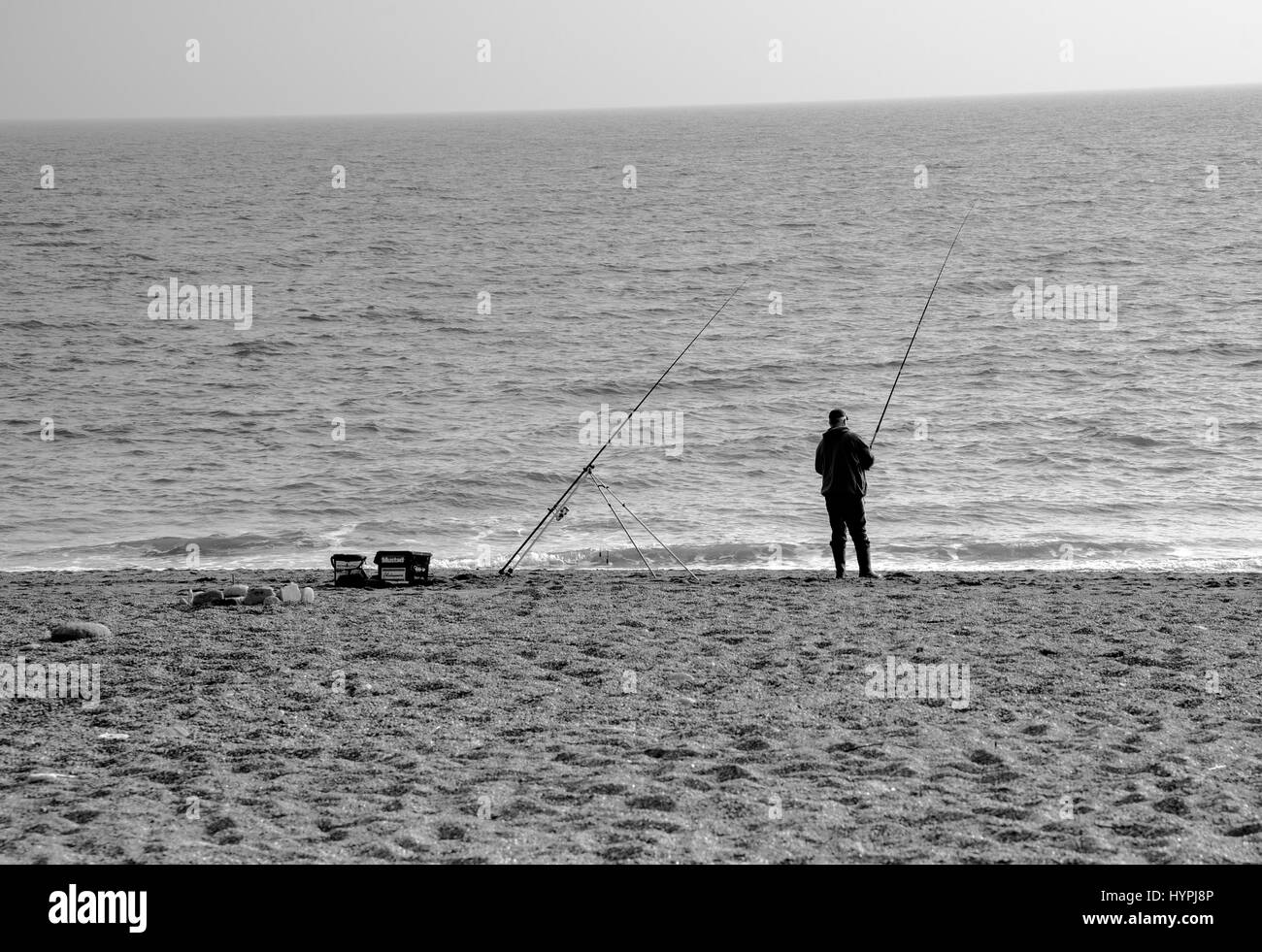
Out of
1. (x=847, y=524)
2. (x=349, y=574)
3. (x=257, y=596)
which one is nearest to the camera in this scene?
(x=257, y=596)

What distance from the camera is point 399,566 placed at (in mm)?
11172

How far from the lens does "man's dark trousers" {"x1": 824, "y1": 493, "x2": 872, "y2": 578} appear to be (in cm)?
1091

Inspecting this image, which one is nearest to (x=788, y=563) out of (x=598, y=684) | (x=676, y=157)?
(x=598, y=684)

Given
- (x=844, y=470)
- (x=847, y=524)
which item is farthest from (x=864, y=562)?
(x=844, y=470)

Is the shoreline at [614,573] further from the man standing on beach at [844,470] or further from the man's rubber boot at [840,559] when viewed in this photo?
the man standing on beach at [844,470]

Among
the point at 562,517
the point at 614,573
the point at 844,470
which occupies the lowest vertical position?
the point at 614,573

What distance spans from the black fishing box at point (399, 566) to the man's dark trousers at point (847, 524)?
355 cm

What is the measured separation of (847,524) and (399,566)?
155 inches

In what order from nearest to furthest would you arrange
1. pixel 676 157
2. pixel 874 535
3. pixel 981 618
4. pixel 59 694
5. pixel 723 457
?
pixel 59 694 < pixel 981 618 < pixel 874 535 < pixel 723 457 < pixel 676 157

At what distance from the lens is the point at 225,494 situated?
17906 millimetres

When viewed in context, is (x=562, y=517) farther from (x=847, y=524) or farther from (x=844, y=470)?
(x=844, y=470)
